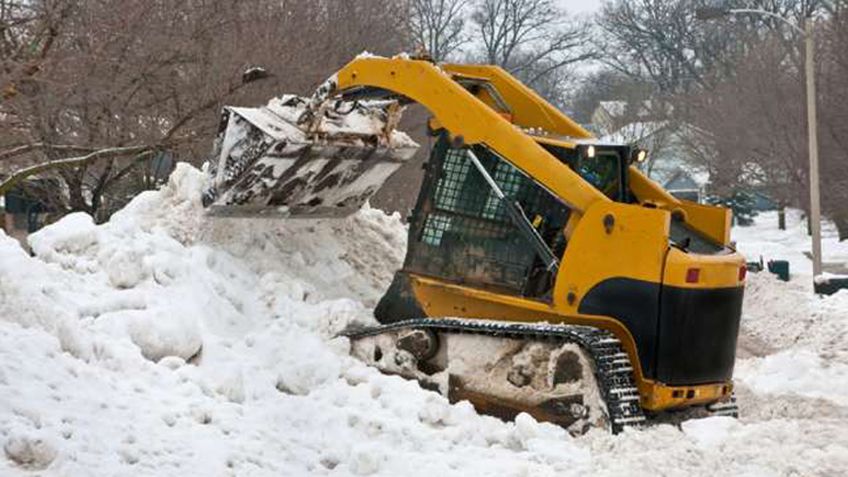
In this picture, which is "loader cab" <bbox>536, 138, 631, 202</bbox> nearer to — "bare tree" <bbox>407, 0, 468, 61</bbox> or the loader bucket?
the loader bucket

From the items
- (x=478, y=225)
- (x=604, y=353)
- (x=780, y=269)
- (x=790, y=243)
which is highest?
(x=790, y=243)

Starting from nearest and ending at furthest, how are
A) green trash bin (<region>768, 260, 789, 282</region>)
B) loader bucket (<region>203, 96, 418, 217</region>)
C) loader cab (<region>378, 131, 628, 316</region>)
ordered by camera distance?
loader cab (<region>378, 131, 628, 316</region>) < loader bucket (<region>203, 96, 418, 217</region>) < green trash bin (<region>768, 260, 789, 282</region>)

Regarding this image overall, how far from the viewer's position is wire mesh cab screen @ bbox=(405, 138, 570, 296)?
344 inches

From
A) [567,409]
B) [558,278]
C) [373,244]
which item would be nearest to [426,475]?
[567,409]

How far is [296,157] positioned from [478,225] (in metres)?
1.69

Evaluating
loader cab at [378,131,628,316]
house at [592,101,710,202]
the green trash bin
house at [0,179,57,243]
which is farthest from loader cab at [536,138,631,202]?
house at [592,101,710,202]

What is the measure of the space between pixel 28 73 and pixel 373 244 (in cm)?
368

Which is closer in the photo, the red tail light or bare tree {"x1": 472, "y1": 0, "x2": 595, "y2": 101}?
the red tail light

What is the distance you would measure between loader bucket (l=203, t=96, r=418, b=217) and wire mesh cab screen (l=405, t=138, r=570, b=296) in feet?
3.38

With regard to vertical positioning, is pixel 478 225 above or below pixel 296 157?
below

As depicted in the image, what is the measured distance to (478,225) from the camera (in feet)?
30.0

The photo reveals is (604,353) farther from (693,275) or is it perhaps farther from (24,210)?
(24,210)

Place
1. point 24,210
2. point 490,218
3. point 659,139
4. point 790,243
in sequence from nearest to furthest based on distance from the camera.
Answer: point 490,218
point 24,210
point 790,243
point 659,139

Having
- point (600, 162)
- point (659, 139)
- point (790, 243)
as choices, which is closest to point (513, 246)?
point (600, 162)
